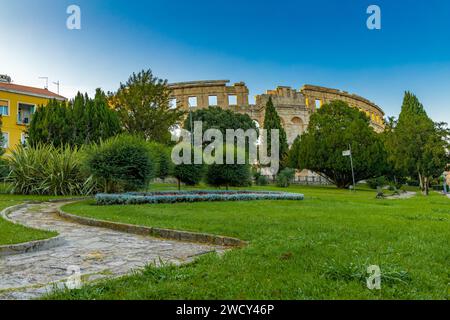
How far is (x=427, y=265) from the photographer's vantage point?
12.7ft

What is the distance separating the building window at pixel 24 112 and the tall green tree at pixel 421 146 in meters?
35.2

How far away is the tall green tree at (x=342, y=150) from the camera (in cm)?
3484

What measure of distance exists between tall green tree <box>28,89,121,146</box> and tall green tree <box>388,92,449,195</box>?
20521 millimetres

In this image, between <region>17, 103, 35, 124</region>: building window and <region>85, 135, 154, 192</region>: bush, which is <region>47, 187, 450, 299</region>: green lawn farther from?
<region>17, 103, 35, 124</region>: building window

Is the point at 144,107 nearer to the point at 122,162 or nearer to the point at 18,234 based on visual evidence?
the point at 122,162

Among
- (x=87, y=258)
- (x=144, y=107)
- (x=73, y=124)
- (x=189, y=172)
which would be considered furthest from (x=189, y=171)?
(x=87, y=258)

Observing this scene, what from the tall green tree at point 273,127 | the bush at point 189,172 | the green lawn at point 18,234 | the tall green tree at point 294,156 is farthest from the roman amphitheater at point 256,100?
the green lawn at point 18,234

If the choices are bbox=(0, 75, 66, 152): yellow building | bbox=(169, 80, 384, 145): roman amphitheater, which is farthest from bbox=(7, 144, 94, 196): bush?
Result: bbox=(169, 80, 384, 145): roman amphitheater

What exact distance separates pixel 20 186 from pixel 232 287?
16298 mm

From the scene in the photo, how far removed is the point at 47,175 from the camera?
16.3m

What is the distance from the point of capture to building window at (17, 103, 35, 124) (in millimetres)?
37188
